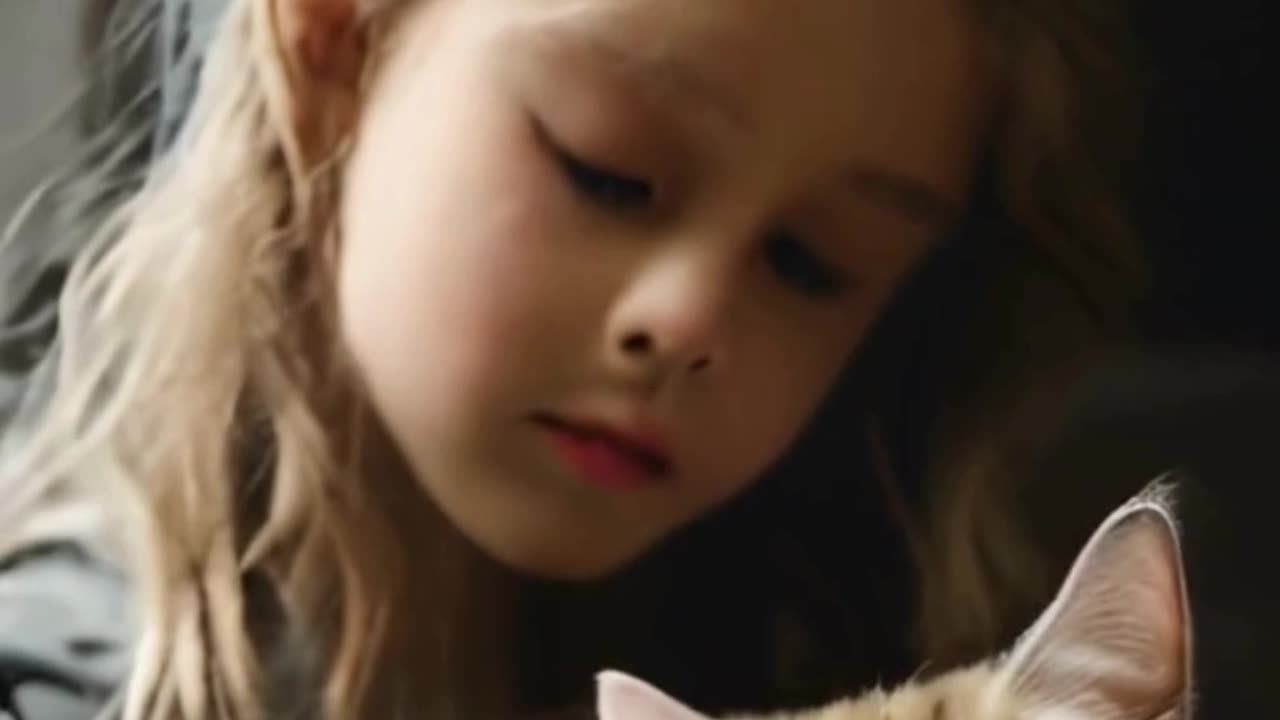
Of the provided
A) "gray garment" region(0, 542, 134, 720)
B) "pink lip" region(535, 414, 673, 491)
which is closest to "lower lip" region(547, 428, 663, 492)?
"pink lip" region(535, 414, 673, 491)

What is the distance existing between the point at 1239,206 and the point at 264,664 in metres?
0.24

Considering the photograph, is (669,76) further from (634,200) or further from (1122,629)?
(1122,629)

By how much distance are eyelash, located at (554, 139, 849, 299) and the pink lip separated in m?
0.05

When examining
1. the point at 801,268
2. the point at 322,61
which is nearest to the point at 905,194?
the point at 801,268

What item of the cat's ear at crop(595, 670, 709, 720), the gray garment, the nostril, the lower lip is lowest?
the gray garment

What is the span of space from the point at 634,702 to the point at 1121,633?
0.10 meters

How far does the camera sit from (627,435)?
421 mm

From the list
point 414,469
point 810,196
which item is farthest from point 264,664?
point 810,196

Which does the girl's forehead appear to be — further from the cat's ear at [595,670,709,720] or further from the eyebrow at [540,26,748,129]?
the cat's ear at [595,670,709,720]

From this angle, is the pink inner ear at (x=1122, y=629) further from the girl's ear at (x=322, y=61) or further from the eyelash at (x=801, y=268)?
the girl's ear at (x=322, y=61)

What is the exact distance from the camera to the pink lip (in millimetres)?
422

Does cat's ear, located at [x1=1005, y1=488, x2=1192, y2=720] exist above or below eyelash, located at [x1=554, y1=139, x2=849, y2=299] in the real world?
below

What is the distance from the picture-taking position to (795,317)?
44 cm

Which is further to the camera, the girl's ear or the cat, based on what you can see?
the girl's ear
